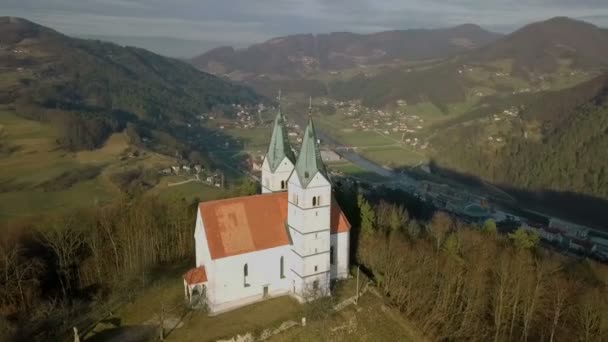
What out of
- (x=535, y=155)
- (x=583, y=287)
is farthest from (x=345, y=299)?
(x=535, y=155)

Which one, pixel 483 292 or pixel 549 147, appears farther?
pixel 549 147

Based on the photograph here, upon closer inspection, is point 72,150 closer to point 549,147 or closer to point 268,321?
point 268,321

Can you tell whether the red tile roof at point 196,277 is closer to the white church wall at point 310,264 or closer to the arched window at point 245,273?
the arched window at point 245,273

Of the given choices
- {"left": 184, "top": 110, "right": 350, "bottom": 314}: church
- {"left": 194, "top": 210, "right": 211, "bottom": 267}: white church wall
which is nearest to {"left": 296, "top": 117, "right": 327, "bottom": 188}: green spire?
{"left": 184, "top": 110, "right": 350, "bottom": 314}: church

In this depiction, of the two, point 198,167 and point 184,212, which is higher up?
point 184,212

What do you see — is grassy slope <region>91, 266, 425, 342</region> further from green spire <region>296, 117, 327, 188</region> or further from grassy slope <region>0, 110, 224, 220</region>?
grassy slope <region>0, 110, 224, 220</region>

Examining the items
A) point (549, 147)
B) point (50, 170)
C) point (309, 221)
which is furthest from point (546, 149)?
point (50, 170)

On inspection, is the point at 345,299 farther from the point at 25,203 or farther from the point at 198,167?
the point at 198,167
